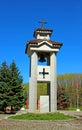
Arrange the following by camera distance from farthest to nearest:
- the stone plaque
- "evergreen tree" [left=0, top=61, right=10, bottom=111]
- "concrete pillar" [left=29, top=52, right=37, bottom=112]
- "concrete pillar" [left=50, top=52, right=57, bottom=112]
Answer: "evergreen tree" [left=0, top=61, right=10, bottom=111]
the stone plaque
"concrete pillar" [left=50, top=52, right=57, bottom=112]
"concrete pillar" [left=29, top=52, right=37, bottom=112]

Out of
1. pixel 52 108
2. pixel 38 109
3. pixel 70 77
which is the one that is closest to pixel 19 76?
pixel 38 109

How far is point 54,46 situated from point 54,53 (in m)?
0.66

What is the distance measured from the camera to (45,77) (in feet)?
82.7

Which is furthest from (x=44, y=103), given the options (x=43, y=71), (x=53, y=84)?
(x=43, y=71)

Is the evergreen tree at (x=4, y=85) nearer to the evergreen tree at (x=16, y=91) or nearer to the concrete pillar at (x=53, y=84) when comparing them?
the evergreen tree at (x=16, y=91)

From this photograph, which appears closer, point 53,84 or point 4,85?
point 53,84

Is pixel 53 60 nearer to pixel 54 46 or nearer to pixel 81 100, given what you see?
pixel 54 46

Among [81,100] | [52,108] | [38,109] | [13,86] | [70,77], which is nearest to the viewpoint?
[52,108]

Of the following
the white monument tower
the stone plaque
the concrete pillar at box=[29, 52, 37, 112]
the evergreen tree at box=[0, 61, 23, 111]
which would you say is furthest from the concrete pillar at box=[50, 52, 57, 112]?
the evergreen tree at box=[0, 61, 23, 111]

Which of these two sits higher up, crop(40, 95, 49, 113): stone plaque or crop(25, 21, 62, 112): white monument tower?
crop(25, 21, 62, 112): white monument tower

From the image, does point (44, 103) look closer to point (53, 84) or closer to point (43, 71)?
point (53, 84)

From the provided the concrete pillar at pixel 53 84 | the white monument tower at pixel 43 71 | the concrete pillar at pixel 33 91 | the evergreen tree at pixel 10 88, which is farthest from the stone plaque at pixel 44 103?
the evergreen tree at pixel 10 88

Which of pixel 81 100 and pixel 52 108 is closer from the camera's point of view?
pixel 52 108

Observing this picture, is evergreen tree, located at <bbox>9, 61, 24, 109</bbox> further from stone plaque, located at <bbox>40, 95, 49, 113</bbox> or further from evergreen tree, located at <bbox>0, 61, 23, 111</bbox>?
stone plaque, located at <bbox>40, 95, 49, 113</bbox>
